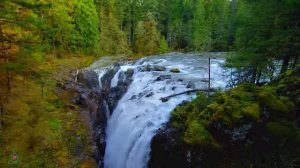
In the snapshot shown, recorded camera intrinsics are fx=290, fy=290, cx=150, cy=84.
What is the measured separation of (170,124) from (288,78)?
4841mm

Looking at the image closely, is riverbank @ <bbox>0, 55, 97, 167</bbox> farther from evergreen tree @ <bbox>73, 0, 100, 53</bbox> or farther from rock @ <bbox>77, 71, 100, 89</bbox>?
evergreen tree @ <bbox>73, 0, 100, 53</bbox>

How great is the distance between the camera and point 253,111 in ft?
30.1

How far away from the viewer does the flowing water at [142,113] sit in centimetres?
1270

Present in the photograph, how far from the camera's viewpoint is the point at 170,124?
39.8ft

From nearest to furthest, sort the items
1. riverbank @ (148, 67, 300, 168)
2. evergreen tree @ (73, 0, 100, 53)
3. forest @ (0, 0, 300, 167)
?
riverbank @ (148, 67, 300, 168)
forest @ (0, 0, 300, 167)
evergreen tree @ (73, 0, 100, 53)

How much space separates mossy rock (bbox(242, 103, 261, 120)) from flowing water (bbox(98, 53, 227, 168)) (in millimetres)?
4189

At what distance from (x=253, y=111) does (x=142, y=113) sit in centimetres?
681

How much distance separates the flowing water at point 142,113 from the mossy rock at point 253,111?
13.7 feet

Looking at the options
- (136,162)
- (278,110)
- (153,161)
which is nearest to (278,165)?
(278,110)

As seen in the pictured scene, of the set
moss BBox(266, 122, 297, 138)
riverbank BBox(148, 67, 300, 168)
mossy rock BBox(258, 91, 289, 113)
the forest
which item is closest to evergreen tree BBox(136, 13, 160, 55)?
the forest

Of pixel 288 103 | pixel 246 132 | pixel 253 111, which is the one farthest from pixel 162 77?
pixel 288 103

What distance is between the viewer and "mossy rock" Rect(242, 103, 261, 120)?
358 inches

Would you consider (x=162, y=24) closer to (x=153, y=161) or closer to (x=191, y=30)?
(x=191, y=30)

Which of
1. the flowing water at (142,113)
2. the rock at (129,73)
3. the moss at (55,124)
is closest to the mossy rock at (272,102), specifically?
the flowing water at (142,113)
